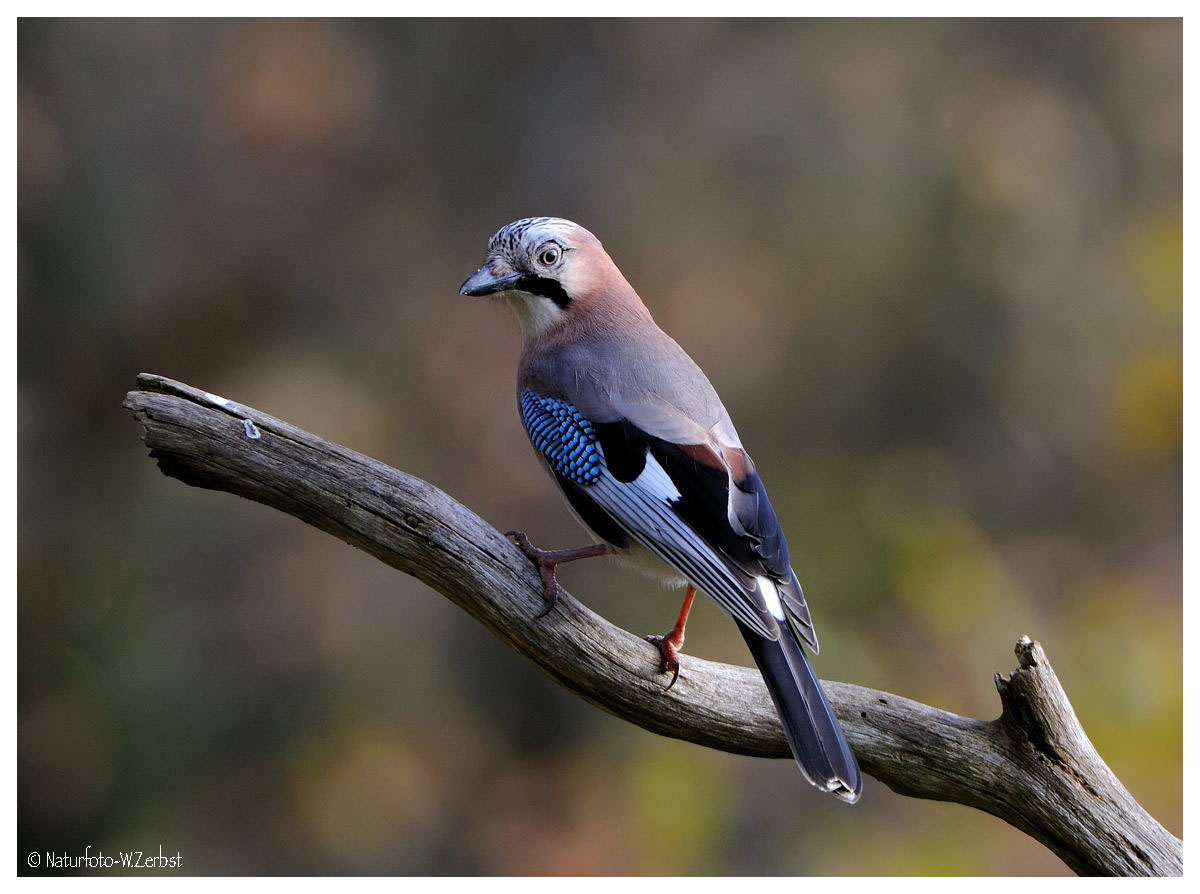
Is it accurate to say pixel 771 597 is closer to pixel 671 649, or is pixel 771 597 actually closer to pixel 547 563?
pixel 671 649

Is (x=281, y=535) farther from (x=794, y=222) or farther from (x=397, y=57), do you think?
(x=794, y=222)

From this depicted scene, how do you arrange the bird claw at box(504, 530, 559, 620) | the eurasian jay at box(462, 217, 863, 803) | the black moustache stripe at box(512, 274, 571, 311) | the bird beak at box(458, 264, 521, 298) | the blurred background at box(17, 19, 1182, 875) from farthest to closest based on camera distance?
the blurred background at box(17, 19, 1182, 875), the black moustache stripe at box(512, 274, 571, 311), the bird beak at box(458, 264, 521, 298), the bird claw at box(504, 530, 559, 620), the eurasian jay at box(462, 217, 863, 803)

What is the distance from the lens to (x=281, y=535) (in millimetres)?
7328

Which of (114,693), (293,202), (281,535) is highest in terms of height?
(293,202)

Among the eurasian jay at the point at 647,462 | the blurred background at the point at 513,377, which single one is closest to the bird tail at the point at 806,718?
the eurasian jay at the point at 647,462

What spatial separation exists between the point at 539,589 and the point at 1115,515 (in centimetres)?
665

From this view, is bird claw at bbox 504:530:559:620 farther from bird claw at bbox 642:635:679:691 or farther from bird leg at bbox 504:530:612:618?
bird claw at bbox 642:635:679:691

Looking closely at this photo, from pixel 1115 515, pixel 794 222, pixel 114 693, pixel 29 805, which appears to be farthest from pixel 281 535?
pixel 1115 515

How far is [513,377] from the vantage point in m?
7.80

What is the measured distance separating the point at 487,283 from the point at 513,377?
3.74 meters

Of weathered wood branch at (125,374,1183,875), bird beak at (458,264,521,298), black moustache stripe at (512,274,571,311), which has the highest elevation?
black moustache stripe at (512,274,571,311)

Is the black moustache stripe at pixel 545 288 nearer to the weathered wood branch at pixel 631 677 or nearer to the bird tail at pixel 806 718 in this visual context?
the weathered wood branch at pixel 631 677

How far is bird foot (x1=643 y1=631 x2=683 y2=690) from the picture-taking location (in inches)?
142

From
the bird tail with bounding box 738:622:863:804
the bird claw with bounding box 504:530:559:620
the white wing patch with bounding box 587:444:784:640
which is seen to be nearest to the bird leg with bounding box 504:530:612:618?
the bird claw with bounding box 504:530:559:620
